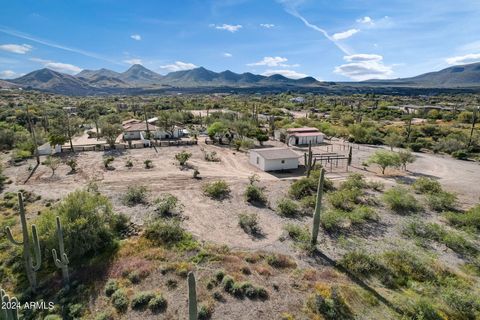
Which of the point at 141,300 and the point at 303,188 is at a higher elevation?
the point at 303,188

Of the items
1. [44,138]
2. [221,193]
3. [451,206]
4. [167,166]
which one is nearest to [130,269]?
[221,193]

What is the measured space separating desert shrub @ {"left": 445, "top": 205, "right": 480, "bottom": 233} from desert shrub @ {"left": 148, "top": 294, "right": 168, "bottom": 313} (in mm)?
18559

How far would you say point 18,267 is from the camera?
14453 millimetres

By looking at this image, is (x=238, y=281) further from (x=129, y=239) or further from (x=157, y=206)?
(x=157, y=206)

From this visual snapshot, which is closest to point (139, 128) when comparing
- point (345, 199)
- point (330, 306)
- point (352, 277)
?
point (345, 199)

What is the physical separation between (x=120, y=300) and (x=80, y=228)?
5.25 meters

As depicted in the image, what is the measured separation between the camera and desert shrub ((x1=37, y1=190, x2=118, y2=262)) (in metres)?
14.7

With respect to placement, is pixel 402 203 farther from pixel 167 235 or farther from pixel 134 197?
pixel 134 197

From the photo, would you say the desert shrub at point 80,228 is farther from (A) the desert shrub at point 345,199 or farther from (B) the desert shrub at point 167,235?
(A) the desert shrub at point 345,199

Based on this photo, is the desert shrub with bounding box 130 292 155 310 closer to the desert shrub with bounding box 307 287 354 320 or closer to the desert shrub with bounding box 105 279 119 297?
the desert shrub with bounding box 105 279 119 297

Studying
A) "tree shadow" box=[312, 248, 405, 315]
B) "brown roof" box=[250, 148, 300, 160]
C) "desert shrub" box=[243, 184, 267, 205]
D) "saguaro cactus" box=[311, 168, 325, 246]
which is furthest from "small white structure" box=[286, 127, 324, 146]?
"tree shadow" box=[312, 248, 405, 315]

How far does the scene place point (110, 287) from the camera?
1246 cm

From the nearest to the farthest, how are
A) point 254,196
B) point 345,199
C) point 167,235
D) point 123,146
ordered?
point 167,235
point 345,199
point 254,196
point 123,146

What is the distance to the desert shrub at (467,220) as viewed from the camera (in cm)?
1798
